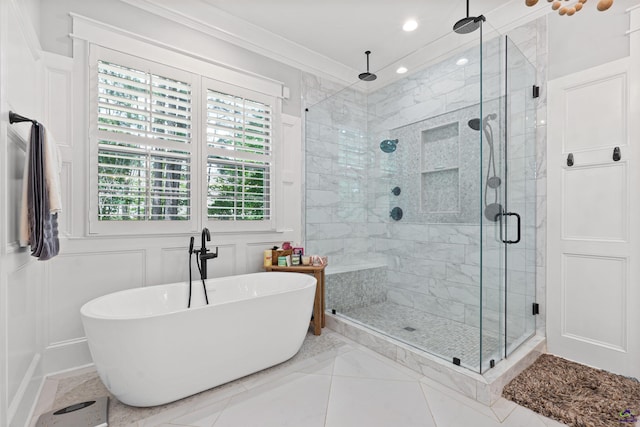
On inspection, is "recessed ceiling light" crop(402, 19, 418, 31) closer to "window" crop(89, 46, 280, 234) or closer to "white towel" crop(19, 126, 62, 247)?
"window" crop(89, 46, 280, 234)

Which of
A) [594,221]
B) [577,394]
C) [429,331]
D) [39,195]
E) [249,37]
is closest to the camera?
[39,195]

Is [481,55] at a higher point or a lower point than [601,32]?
lower

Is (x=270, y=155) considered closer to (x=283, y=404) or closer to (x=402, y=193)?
(x=402, y=193)

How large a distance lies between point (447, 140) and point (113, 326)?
9.82 ft

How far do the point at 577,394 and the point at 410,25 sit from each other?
3.11 metres


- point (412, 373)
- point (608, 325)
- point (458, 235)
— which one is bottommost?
point (412, 373)

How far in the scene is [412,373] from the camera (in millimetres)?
2176

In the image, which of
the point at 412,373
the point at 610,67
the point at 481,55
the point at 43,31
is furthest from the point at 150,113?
the point at 610,67

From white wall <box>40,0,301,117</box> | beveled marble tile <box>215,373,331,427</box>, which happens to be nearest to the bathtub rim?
beveled marble tile <box>215,373,331,427</box>

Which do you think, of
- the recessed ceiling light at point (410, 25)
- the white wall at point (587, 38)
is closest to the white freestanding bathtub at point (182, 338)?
the recessed ceiling light at point (410, 25)

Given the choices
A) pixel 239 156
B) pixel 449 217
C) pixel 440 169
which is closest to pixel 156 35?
pixel 239 156

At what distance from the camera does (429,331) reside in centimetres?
270

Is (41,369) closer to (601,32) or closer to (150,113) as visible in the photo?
(150,113)

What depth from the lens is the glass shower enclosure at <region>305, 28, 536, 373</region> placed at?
2160 mm
